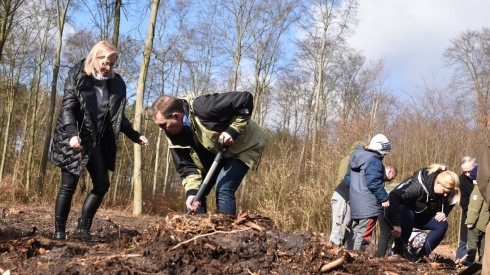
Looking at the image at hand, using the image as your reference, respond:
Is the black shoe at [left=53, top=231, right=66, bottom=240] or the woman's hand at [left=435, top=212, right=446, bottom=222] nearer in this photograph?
the black shoe at [left=53, top=231, right=66, bottom=240]

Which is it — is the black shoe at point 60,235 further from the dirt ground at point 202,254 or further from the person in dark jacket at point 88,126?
the dirt ground at point 202,254

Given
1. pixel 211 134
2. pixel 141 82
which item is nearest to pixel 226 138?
pixel 211 134

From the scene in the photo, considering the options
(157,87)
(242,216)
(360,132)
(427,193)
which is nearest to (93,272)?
(242,216)

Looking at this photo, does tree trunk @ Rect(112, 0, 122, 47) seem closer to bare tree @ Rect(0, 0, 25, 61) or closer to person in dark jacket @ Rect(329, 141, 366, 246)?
bare tree @ Rect(0, 0, 25, 61)

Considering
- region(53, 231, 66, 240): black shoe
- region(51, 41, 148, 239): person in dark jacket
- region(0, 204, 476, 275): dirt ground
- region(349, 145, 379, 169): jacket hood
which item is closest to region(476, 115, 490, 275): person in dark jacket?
region(0, 204, 476, 275): dirt ground

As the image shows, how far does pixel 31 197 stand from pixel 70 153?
12013 millimetres

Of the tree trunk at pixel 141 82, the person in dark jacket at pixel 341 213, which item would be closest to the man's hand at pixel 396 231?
the person in dark jacket at pixel 341 213

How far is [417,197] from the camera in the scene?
633cm

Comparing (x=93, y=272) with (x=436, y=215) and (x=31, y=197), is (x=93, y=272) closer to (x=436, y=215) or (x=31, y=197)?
(x=436, y=215)

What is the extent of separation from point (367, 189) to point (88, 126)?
10.5 ft

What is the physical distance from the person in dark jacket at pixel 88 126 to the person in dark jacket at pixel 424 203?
3.37 m

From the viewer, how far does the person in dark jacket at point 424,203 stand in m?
6.18

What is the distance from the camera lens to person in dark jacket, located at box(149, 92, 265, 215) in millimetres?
4270

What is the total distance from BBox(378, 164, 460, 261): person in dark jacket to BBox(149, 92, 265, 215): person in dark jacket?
241 centimetres
